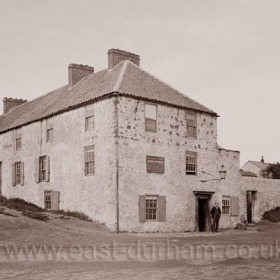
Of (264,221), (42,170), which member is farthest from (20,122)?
(264,221)

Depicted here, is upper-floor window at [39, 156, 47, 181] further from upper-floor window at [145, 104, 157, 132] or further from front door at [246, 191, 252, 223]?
front door at [246, 191, 252, 223]

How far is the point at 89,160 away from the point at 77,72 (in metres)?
7.72

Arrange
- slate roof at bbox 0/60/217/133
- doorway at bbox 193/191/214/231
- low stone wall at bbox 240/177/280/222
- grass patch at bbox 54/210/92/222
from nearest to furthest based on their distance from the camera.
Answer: grass patch at bbox 54/210/92/222
slate roof at bbox 0/60/217/133
doorway at bbox 193/191/214/231
low stone wall at bbox 240/177/280/222

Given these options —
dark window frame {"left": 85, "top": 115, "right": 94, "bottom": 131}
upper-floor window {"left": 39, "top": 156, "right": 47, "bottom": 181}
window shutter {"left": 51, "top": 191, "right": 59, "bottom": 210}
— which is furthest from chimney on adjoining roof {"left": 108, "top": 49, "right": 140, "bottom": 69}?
window shutter {"left": 51, "top": 191, "right": 59, "bottom": 210}

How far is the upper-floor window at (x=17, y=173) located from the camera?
30344 mm

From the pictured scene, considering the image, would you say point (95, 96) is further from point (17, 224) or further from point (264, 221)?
point (264, 221)

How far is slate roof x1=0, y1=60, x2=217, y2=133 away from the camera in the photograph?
989 inches

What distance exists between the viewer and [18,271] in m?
9.52

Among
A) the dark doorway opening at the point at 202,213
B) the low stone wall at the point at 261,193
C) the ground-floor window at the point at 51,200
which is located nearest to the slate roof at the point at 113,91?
the ground-floor window at the point at 51,200

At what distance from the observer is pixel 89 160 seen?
25.2 meters

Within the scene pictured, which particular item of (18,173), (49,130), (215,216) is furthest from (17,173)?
(215,216)

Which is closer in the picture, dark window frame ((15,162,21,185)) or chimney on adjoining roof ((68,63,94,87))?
chimney on adjoining roof ((68,63,94,87))

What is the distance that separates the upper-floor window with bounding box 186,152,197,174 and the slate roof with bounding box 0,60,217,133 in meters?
2.69

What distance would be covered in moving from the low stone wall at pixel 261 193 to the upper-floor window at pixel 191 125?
23.7 feet
